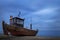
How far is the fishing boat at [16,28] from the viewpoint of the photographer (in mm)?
18172

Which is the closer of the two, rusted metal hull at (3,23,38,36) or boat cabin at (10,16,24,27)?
rusted metal hull at (3,23,38,36)

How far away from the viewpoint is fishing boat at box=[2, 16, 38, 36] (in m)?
18.2

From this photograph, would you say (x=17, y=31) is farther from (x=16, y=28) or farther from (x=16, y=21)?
(x=16, y=21)

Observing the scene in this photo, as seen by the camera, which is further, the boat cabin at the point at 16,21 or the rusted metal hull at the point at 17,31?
the boat cabin at the point at 16,21

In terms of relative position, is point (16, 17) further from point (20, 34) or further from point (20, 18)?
point (20, 34)

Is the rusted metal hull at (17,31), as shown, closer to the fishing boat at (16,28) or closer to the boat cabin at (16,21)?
the fishing boat at (16,28)

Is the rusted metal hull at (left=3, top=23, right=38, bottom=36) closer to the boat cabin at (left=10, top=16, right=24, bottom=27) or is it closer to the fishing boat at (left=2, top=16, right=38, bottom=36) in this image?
the fishing boat at (left=2, top=16, right=38, bottom=36)

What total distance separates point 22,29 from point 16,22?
1.69 metres

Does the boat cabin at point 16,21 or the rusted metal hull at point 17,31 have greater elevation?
the boat cabin at point 16,21

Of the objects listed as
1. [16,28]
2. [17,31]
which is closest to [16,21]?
[16,28]

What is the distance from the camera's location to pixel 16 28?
18.7 m

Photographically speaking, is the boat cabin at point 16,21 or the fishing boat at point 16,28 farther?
the boat cabin at point 16,21

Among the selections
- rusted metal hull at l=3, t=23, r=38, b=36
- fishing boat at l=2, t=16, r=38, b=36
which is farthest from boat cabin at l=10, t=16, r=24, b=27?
rusted metal hull at l=3, t=23, r=38, b=36

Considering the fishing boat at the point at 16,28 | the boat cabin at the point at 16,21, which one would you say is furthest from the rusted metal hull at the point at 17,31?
the boat cabin at the point at 16,21
